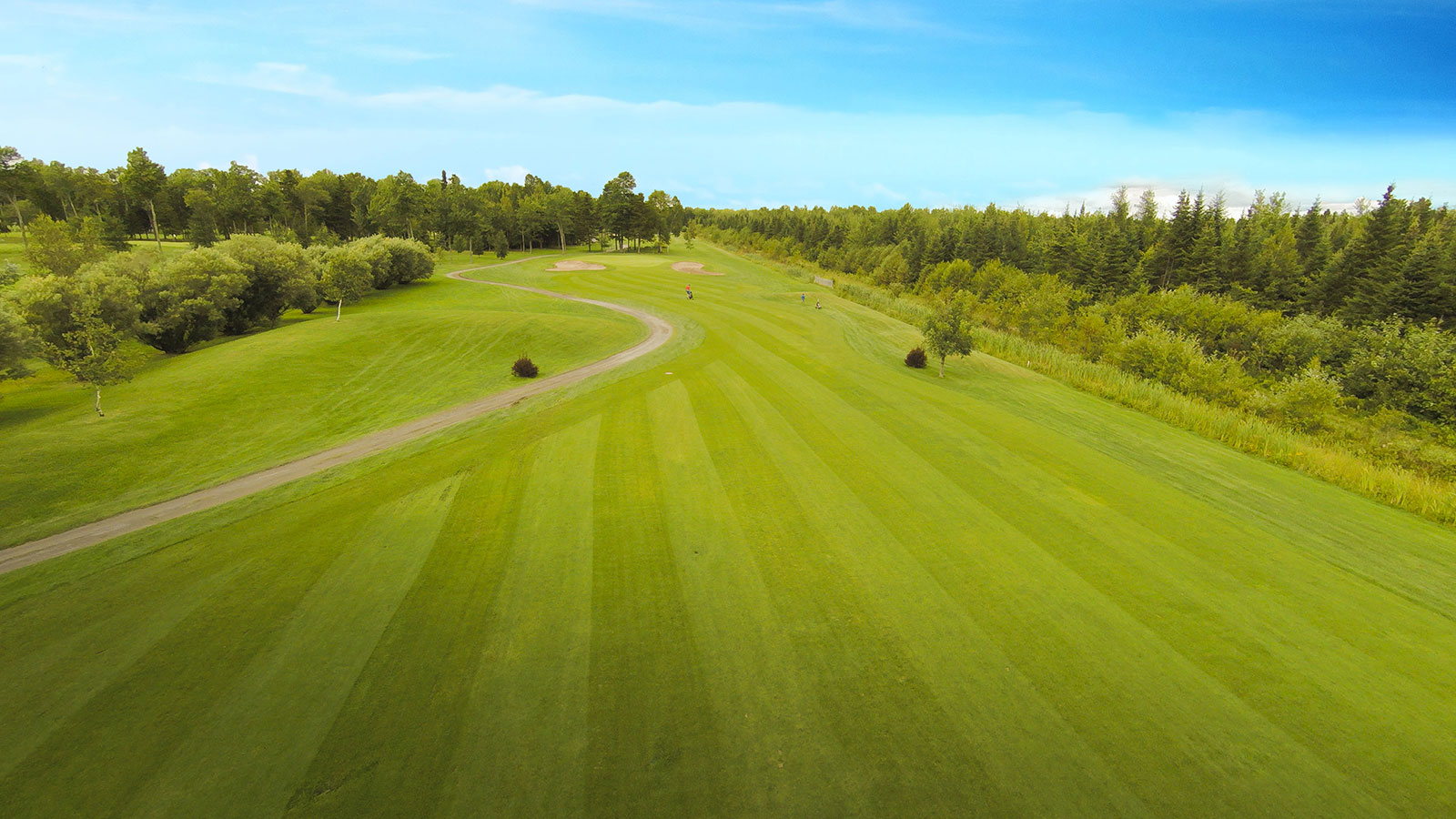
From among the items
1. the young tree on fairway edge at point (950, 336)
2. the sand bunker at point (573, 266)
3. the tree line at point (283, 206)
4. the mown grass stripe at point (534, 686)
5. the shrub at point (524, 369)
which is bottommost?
the mown grass stripe at point (534, 686)

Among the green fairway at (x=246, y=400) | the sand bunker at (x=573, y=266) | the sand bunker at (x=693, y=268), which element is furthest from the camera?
the sand bunker at (x=693, y=268)

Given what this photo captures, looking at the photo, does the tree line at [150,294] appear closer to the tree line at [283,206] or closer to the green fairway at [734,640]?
the green fairway at [734,640]

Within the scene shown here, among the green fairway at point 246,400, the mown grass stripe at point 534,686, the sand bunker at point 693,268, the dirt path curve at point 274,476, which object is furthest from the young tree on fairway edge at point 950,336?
the sand bunker at point 693,268

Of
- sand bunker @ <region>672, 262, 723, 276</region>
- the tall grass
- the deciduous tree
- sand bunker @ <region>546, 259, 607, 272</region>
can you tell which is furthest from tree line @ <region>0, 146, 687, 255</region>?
the tall grass

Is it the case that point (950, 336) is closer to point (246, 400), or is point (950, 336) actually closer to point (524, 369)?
point (524, 369)

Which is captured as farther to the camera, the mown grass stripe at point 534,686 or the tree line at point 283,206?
the tree line at point 283,206

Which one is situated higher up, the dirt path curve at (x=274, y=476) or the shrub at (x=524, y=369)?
the shrub at (x=524, y=369)
